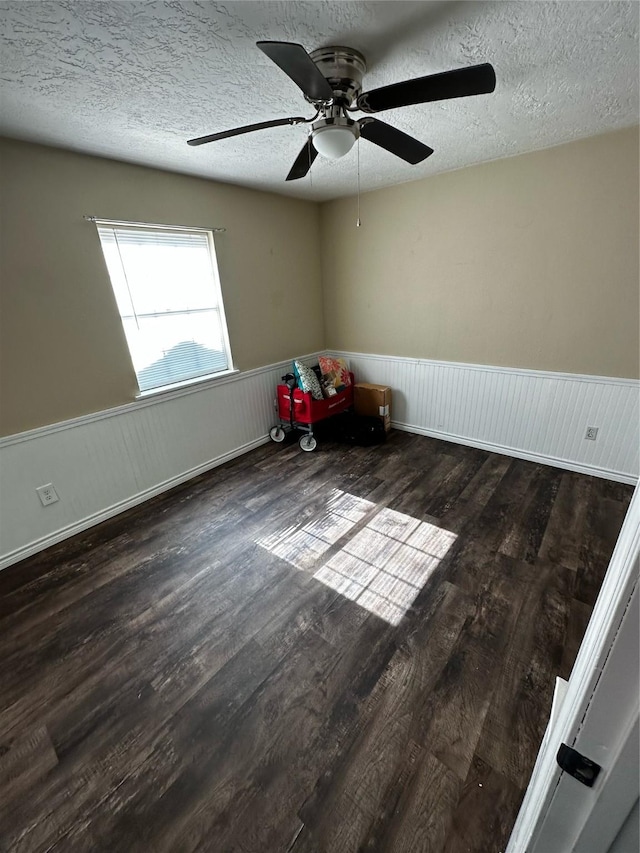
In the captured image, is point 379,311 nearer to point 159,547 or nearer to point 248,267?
point 248,267

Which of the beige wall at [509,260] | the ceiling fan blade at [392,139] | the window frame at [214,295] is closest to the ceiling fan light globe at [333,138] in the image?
the ceiling fan blade at [392,139]

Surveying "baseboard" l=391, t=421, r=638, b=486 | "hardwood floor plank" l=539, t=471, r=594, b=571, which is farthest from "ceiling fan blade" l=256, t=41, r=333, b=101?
"baseboard" l=391, t=421, r=638, b=486

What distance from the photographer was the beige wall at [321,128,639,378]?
2445mm

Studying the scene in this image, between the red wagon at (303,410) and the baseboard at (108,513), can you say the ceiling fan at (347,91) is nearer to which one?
the red wagon at (303,410)

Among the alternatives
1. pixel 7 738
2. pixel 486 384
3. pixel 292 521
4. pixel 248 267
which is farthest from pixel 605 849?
pixel 248 267

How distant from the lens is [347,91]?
1.48 m

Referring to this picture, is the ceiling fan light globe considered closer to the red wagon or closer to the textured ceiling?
the textured ceiling

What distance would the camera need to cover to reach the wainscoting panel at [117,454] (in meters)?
2.24

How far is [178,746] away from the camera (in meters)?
1.33

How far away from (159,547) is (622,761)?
2443mm

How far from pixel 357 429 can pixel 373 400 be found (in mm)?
378

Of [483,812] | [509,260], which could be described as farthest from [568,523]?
[509,260]

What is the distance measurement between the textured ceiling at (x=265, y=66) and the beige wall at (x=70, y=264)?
20 centimetres

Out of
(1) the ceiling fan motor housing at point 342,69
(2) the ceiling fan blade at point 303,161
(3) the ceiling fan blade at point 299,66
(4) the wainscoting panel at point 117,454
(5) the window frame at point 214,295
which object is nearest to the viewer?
(3) the ceiling fan blade at point 299,66
